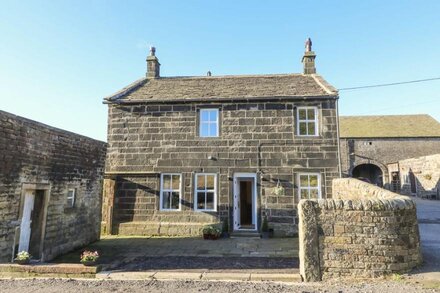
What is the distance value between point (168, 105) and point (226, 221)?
18.6 feet

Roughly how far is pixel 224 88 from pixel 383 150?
22.1 m

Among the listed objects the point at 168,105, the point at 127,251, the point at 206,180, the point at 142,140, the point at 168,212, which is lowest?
the point at 127,251

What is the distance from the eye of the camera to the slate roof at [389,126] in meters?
28.5

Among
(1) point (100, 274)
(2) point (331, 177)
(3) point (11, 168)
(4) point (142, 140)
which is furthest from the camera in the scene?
(4) point (142, 140)

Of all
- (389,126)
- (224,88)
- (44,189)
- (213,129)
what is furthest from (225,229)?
(389,126)

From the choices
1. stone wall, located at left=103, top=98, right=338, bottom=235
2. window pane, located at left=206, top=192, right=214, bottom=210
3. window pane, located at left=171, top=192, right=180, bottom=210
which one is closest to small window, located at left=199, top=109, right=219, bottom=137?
stone wall, located at left=103, top=98, right=338, bottom=235

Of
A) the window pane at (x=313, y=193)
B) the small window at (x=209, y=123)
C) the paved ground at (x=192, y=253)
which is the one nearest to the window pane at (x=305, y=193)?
the window pane at (x=313, y=193)

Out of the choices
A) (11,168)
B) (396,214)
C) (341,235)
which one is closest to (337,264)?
(341,235)

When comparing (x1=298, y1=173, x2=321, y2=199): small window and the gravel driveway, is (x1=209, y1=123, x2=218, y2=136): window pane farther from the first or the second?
the gravel driveway

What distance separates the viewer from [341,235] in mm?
5938

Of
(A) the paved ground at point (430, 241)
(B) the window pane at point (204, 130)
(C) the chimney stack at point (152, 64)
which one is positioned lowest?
(A) the paved ground at point (430, 241)

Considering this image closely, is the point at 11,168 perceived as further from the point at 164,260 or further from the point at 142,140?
the point at 142,140

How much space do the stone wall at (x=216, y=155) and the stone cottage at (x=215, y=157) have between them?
0.04 metres

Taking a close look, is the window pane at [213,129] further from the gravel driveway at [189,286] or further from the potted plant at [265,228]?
the gravel driveway at [189,286]
